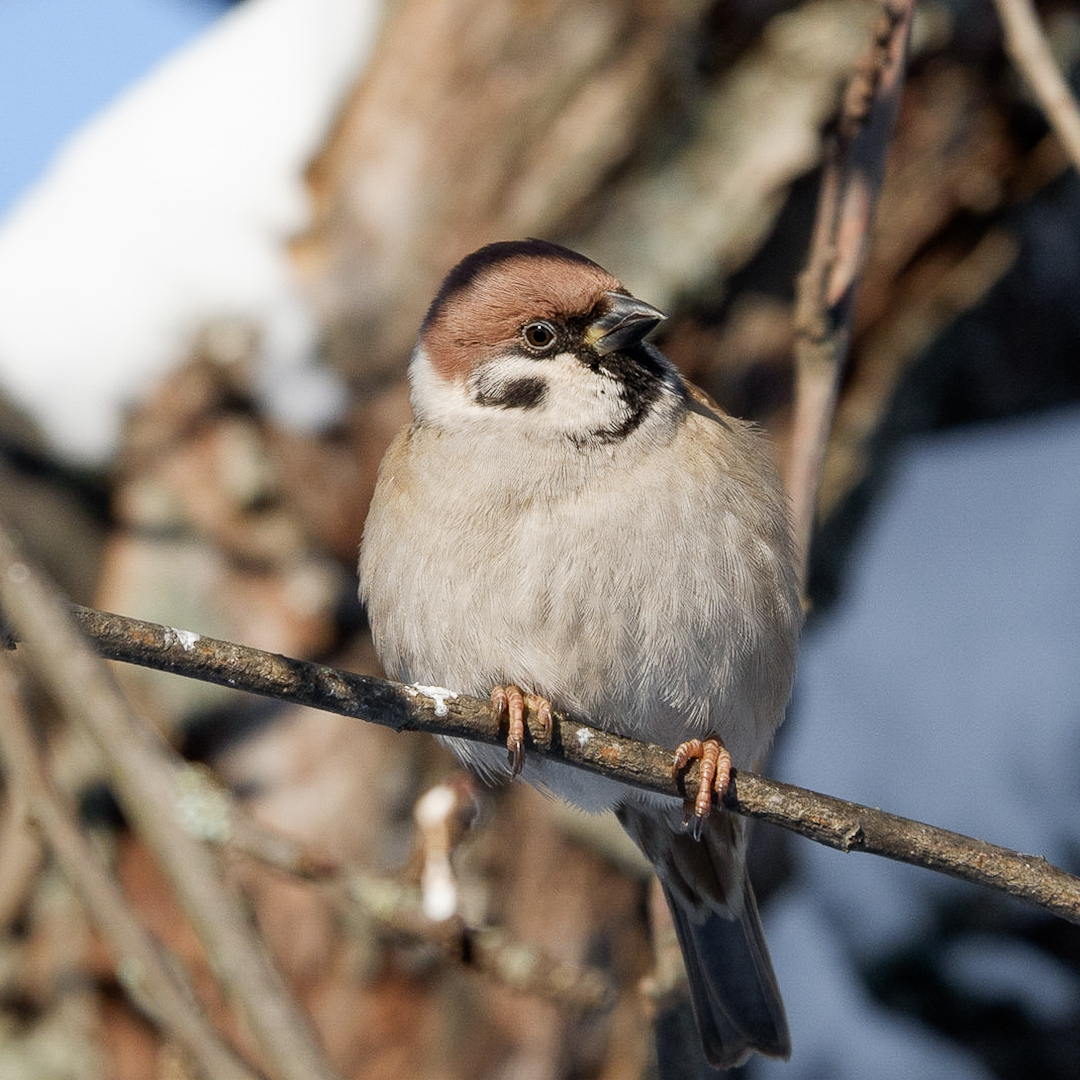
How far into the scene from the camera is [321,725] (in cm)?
420

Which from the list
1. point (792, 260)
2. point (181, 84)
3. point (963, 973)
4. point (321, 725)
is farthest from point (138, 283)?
point (963, 973)

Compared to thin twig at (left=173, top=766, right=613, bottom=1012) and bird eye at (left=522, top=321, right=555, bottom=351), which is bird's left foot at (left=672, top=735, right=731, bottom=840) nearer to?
thin twig at (left=173, top=766, right=613, bottom=1012)

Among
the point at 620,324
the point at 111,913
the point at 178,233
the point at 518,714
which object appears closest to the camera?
the point at 111,913

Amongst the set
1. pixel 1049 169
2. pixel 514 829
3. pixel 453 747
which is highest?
pixel 1049 169

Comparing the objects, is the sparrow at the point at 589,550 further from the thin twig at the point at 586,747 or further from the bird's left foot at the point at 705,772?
the thin twig at the point at 586,747

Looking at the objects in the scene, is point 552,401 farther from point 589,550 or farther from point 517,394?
point 589,550

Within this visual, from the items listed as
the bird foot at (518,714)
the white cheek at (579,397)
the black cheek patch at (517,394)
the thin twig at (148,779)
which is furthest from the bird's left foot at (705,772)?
the thin twig at (148,779)

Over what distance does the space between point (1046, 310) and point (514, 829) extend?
3009mm

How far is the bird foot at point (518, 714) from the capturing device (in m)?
2.18

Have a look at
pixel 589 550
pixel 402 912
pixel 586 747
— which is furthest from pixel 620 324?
pixel 402 912

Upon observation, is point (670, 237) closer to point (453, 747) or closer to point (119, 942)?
point (453, 747)

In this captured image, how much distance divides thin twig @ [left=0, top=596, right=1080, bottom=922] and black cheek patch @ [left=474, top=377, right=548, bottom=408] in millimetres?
786

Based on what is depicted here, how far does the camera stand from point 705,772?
87.7 inches

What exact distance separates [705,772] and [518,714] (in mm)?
326
